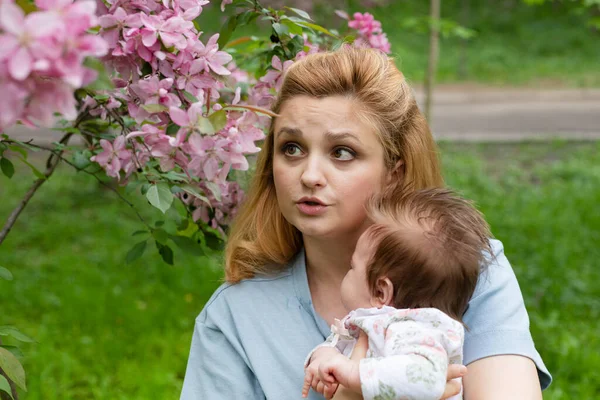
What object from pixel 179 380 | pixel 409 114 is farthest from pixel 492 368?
pixel 179 380

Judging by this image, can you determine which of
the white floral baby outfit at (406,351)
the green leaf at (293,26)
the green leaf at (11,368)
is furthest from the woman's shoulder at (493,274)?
the green leaf at (11,368)

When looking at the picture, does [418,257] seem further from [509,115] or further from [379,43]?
[509,115]

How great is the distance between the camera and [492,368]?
6.39 ft

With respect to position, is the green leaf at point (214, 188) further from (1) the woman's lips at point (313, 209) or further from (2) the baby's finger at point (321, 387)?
(2) the baby's finger at point (321, 387)

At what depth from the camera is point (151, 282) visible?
5383 mm

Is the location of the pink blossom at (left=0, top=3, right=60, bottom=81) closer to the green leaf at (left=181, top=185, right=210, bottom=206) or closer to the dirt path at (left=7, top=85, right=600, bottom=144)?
the green leaf at (left=181, top=185, right=210, bottom=206)

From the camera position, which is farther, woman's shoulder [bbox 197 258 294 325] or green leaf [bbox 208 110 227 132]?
woman's shoulder [bbox 197 258 294 325]

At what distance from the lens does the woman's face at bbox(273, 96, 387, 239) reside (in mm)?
1939

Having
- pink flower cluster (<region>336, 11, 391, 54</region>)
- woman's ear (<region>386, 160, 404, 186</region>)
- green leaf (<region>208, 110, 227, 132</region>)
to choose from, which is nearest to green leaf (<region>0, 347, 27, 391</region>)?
green leaf (<region>208, 110, 227, 132</region>)

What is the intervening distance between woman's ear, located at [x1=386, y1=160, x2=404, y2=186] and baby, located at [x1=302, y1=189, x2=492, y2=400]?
136 millimetres

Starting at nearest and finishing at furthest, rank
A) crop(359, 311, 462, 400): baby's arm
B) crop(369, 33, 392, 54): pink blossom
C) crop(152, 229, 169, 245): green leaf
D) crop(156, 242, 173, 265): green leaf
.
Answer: crop(359, 311, 462, 400): baby's arm < crop(152, 229, 169, 245): green leaf < crop(156, 242, 173, 265): green leaf < crop(369, 33, 392, 54): pink blossom

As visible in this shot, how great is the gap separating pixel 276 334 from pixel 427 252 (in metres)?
0.48

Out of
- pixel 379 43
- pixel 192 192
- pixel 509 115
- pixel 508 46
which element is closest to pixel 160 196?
pixel 192 192

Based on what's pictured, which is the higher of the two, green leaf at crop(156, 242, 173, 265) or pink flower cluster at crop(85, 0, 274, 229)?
pink flower cluster at crop(85, 0, 274, 229)
